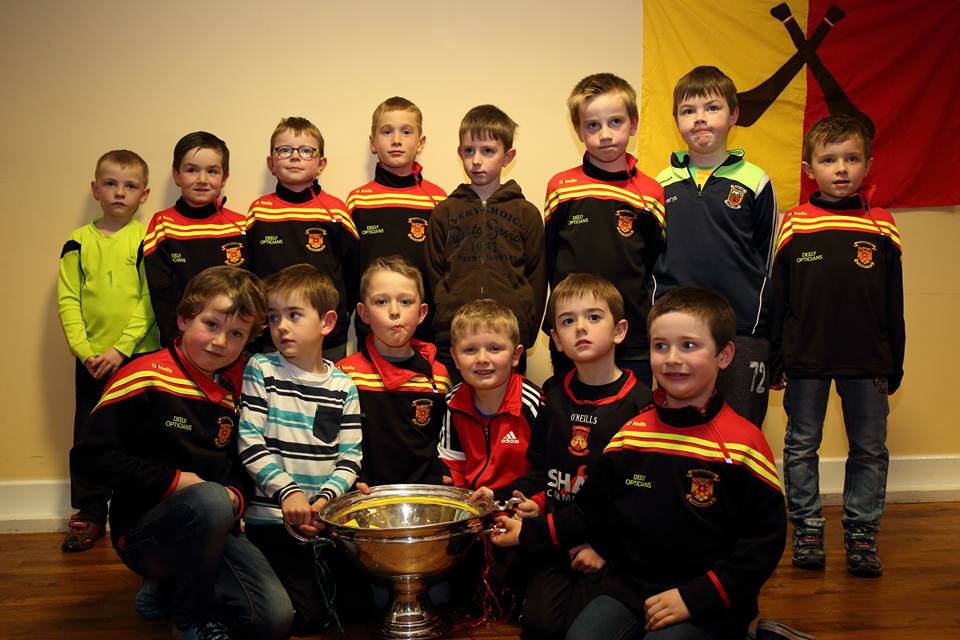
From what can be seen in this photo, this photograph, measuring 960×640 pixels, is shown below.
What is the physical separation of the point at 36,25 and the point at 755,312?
336 cm

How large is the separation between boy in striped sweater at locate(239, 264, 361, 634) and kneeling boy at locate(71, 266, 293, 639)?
8 centimetres

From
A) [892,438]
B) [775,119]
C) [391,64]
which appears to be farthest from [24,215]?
[892,438]

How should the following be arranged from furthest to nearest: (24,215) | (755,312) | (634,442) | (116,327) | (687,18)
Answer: (687,18), (24,215), (116,327), (755,312), (634,442)

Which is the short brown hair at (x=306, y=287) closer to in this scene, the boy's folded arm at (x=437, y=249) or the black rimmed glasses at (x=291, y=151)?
the boy's folded arm at (x=437, y=249)

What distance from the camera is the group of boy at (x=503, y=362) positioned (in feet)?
7.10

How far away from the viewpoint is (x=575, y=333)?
2551 mm

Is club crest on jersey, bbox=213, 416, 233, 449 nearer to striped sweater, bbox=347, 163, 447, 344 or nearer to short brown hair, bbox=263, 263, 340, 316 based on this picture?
short brown hair, bbox=263, 263, 340, 316

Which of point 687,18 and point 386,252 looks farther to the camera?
point 687,18

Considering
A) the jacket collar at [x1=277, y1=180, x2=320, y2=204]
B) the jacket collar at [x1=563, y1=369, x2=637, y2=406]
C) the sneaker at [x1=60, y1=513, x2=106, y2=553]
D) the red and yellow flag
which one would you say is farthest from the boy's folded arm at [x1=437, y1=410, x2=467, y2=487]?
the red and yellow flag

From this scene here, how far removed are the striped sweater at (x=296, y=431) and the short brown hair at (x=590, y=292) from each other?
77 centimetres

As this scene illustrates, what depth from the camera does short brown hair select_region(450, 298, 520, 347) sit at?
2.66m

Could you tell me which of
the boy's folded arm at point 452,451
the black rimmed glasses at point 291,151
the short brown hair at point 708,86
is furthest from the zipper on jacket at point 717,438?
the black rimmed glasses at point 291,151

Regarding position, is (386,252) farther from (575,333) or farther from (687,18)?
(687,18)

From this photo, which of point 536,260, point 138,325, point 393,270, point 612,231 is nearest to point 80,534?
point 138,325
